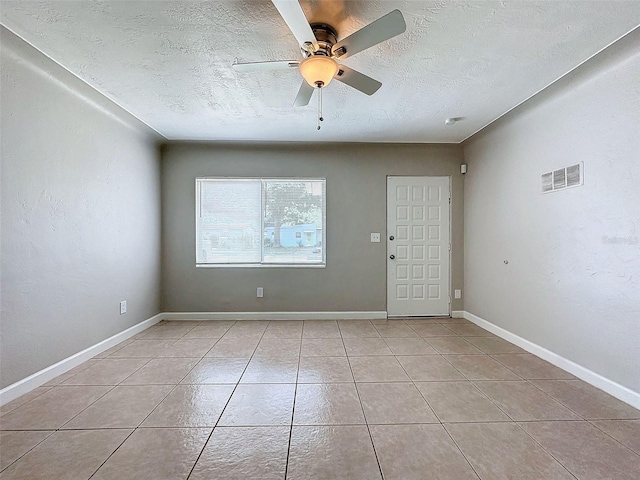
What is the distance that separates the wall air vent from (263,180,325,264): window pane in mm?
2625

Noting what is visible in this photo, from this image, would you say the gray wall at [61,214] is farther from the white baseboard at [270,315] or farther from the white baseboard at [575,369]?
the white baseboard at [575,369]

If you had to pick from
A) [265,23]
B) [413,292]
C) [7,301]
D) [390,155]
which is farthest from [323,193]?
[7,301]

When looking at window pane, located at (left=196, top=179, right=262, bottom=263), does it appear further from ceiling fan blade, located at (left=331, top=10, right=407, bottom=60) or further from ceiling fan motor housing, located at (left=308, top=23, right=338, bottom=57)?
ceiling fan blade, located at (left=331, top=10, right=407, bottom=60)

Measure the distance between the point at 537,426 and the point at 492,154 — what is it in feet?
9.98

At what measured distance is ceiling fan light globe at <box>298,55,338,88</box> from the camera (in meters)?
1.91

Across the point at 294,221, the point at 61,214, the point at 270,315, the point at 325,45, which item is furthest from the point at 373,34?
the point at 270,315

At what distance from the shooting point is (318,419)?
1979mm

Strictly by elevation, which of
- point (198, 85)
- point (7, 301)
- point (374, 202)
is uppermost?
point (198, 85)

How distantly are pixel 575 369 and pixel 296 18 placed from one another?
335cm

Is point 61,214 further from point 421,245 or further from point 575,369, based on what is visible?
point 575,369

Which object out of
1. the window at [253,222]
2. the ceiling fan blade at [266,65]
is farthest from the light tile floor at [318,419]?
the ceiling fan blade at [266,65]

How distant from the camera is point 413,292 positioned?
4.50m

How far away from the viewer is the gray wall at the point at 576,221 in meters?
2.20

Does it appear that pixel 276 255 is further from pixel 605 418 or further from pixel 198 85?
pixel 605 418
